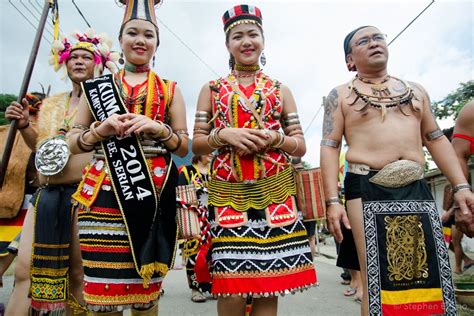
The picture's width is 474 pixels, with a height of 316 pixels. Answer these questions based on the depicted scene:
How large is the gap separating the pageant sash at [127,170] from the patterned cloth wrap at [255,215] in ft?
1.67

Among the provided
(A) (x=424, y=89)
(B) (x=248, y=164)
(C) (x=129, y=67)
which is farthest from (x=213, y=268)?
(A) (x=424, y=89)

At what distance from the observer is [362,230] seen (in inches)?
107

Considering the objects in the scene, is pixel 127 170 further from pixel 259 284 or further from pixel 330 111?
pixel 330 111

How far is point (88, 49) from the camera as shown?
3422 millimetres

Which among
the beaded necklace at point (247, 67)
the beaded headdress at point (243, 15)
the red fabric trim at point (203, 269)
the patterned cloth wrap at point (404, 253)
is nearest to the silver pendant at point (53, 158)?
the red fabric trim at point (203, 269)

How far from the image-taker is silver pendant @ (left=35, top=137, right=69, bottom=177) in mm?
3010

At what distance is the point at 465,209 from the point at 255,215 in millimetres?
1493

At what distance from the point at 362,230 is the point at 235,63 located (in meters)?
1.48

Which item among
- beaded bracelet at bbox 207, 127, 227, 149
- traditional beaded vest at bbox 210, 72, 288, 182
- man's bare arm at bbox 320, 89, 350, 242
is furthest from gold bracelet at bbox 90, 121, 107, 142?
man's bare arm at bbox 320, 89, 350, 242

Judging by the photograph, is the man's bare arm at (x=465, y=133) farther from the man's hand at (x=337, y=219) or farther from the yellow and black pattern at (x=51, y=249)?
the yellow and black pattern at (x=51, y=249)

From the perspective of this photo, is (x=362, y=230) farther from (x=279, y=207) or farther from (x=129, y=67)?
(x=129, y=67)

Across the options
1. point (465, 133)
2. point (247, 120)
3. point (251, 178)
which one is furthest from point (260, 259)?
point (465, 133)

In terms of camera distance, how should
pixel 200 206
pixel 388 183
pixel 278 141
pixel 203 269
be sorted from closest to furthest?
pixel 278 141 → pixel 388 183 → pixel 203 269 → pixel 200 206

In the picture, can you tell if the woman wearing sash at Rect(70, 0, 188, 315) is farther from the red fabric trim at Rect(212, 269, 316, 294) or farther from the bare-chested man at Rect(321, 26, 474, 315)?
the bare-chested man at Rect(321, 26, 474, 315)
